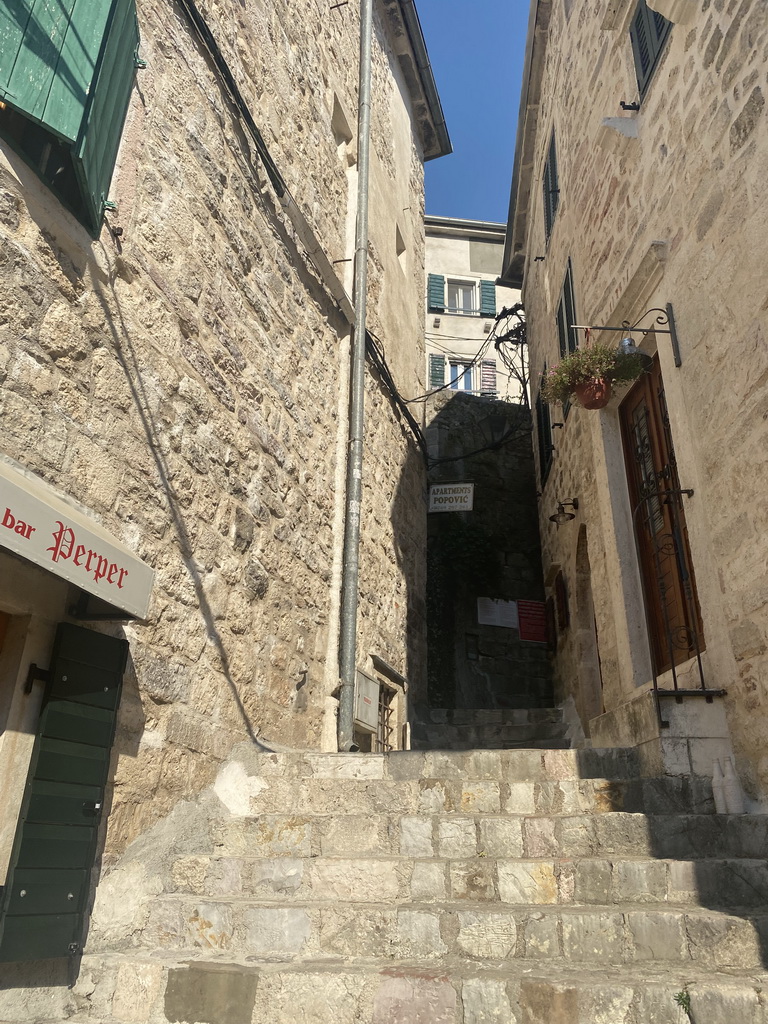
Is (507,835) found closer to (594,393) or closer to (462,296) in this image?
(594,393)

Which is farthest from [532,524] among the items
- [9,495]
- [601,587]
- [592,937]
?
[9,495]

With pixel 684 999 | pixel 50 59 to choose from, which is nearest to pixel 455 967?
pixel 684 999

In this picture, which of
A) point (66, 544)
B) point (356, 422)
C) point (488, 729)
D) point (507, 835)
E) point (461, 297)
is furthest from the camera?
point (461, 297)

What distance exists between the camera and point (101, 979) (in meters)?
2.86

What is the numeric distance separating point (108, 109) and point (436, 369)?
14817mm

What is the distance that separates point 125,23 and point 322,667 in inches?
162

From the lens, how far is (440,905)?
3090 mm

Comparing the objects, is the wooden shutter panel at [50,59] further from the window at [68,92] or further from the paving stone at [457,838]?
the paving stone at [457,838]

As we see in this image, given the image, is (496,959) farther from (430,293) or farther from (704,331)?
(430,293)

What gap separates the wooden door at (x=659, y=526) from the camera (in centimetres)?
489

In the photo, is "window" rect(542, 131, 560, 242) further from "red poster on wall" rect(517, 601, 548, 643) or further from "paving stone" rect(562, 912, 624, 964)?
"paving stone" rect(562, 912, 624, 964)

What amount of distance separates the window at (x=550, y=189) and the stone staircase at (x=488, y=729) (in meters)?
5.47

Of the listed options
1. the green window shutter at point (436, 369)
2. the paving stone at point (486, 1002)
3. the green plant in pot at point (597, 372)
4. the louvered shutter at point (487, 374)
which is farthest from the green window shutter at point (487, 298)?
the paving stone at point (486, 1002)

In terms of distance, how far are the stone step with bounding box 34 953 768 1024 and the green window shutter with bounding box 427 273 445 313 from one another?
17.2m
